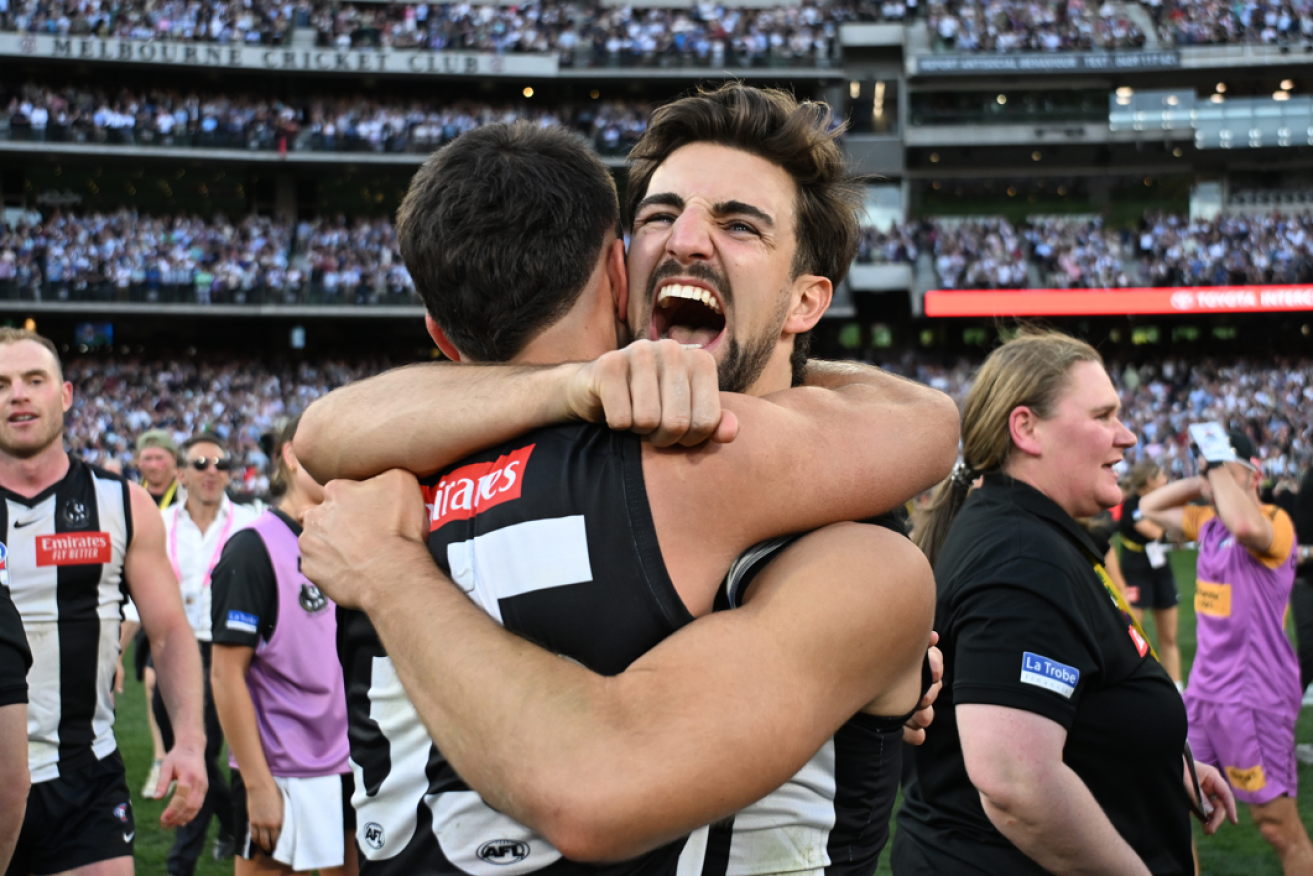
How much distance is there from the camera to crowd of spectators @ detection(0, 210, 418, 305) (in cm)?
3384

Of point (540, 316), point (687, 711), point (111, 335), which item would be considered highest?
point (540, 316)

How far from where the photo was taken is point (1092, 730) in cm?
286

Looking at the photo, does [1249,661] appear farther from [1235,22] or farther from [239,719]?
[1235,22]

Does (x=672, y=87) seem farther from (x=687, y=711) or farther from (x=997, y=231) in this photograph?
(x=687, y=711)

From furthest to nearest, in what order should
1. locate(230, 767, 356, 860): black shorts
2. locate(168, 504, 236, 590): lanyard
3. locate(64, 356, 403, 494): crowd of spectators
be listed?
locate(64, 356, 403, 494): crowd of spectators
locate(168, 504, 236, 590): lanyard
locate(230, 767, 356, 860): black shorts

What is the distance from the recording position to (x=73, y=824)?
4.20 metres

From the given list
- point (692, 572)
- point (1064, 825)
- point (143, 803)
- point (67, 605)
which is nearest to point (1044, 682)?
point (1064, 825)

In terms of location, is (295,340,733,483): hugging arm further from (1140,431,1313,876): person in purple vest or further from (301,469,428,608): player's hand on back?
(1140,431,1313,876): person in purple vest

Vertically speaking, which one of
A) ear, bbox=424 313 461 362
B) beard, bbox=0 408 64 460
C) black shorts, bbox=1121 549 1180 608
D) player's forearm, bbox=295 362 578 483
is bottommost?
black shorts, bbox=1121 549 1180 608

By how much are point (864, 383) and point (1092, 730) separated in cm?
133

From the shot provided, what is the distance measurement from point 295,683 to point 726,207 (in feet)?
11.3

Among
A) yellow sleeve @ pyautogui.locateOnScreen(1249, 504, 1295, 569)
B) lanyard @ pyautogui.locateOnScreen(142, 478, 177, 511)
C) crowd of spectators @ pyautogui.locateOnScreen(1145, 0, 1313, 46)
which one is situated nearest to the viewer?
yellow sleeve @ pyautogui.locateOnScreen(1249, 504, 1295, 569)

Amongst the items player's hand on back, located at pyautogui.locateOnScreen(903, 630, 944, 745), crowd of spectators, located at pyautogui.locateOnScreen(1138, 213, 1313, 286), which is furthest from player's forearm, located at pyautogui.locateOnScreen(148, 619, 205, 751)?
crowd of spectators, located at pyautogui.locateOnScreen(1138, 213, 1313, 286)

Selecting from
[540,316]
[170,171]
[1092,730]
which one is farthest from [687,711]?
[170,171]
